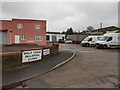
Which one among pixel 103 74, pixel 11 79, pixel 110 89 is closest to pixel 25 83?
pixel 11 79

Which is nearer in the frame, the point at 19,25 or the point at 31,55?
the point at 31,55

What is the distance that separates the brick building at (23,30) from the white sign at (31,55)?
2550cm

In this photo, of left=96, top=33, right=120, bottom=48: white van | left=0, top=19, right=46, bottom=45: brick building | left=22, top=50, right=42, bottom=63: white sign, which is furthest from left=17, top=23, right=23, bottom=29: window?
left=22, top=50, right=42, bottom=63: white sign

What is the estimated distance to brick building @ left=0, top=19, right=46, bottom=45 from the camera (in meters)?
38.5

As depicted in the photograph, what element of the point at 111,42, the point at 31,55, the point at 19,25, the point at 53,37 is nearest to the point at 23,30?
the point at 19,25

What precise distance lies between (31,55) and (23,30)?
28.1m

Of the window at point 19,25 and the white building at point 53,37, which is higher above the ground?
the window at point 19,25

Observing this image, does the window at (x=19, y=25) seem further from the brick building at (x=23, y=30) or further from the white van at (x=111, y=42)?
the white van at (x=111, y=42)

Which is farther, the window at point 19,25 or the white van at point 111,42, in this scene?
the window at point 19,25

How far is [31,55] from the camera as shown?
12977 millimetres

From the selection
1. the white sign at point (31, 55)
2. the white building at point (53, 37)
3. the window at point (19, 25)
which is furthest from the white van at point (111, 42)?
the white building at point (53, 37)

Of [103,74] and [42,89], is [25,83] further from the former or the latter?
[103,74]

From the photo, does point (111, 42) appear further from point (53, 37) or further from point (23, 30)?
point (53, 37)

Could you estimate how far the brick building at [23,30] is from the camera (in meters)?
38.5
